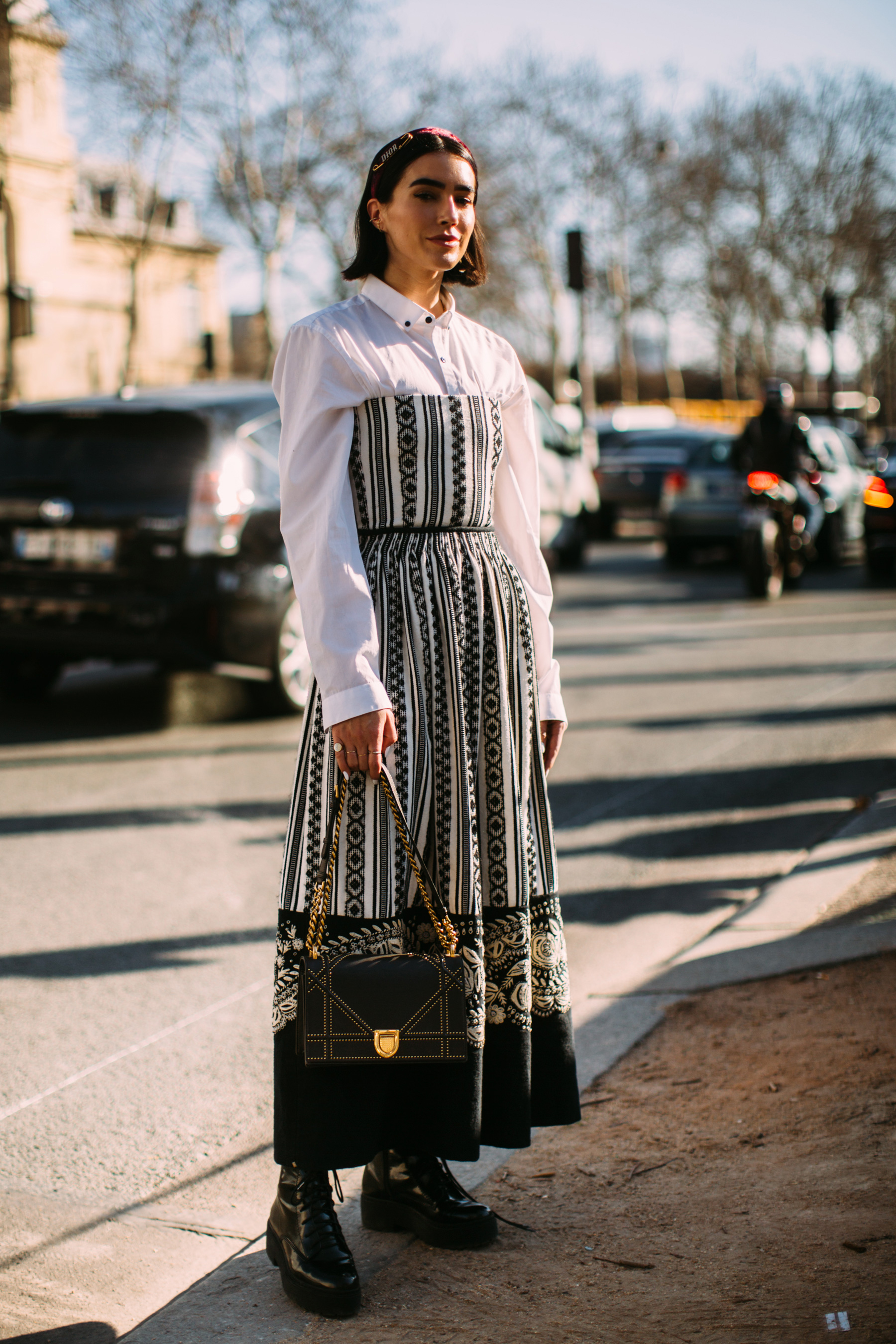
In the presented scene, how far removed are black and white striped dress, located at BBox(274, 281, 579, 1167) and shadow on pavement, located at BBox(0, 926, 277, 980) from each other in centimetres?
181

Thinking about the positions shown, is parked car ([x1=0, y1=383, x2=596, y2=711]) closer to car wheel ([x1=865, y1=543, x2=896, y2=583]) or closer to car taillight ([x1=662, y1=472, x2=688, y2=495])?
car wheel ([x1=865, y1=543, x2=896, y2=583])

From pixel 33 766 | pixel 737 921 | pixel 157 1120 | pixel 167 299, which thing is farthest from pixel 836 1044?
pixel 167 299

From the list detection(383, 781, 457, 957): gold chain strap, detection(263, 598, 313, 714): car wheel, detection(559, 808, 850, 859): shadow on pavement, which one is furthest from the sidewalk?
detection(263, 598, 313, 714): car wheel

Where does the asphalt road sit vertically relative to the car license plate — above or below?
below

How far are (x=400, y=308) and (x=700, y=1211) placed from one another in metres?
Result: 1.75

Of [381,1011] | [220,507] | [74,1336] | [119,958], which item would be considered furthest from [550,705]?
[220,507]

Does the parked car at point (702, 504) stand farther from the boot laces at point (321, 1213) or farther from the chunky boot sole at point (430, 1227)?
the boot laces at point (321, 1213)

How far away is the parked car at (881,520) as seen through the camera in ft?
49.2

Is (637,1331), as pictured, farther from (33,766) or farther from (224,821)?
(33,766)

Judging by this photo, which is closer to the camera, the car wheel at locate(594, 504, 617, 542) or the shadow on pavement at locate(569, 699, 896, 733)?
the shadow on pavement at locate(569, 699, 896, 733)

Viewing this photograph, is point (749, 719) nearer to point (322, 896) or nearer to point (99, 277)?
point (322, 896)

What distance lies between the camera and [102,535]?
7.40 metres

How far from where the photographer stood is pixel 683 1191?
272 cm

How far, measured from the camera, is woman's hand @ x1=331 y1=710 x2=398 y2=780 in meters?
2.38
